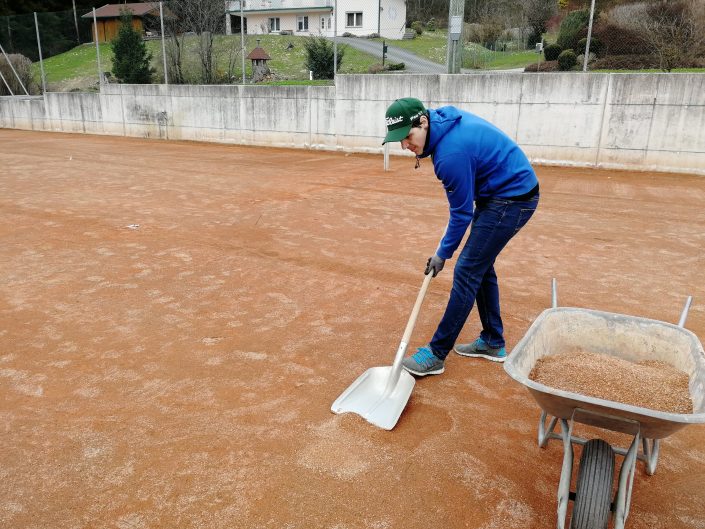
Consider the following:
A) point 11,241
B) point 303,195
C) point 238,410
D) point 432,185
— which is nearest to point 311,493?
point 238,410

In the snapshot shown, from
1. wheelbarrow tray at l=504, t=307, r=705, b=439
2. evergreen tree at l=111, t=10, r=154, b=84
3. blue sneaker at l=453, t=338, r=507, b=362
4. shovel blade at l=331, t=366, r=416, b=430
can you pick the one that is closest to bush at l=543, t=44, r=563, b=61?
blue sneaker at l=453, t=338, r=507, b=362

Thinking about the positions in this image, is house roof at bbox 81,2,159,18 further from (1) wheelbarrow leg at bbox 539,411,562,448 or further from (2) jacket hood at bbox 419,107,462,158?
(1) wheelbarrow leg at bbox 539,411,562,448

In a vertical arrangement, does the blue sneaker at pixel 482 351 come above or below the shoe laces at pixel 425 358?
below

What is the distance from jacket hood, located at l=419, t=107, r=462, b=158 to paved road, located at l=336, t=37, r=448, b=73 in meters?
11.1

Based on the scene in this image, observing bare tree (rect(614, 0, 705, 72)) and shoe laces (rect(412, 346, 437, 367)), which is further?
bare tree (rect(614, 0, 705, 72))

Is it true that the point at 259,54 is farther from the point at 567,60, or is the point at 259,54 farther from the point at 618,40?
the point at 618,40

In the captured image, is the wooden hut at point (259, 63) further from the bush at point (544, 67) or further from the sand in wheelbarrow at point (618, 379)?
the sand in wheelbarrow at point (618, 379)

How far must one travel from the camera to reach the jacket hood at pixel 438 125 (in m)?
3.13

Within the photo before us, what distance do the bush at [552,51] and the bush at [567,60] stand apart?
6.6 inches

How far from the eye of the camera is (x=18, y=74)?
78.0 feet

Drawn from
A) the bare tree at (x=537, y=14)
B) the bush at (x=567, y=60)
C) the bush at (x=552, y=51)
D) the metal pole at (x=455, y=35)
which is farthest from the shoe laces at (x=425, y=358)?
the bare tree at (x=537, y=14)

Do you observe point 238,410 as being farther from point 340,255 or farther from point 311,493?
point 340,255

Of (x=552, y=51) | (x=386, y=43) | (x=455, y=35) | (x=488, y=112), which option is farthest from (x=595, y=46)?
(x=386, y=43)

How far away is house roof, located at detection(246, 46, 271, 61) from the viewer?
65.9ft
